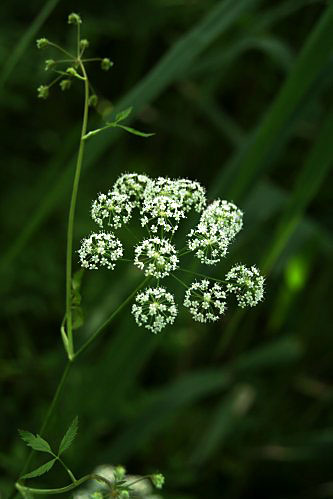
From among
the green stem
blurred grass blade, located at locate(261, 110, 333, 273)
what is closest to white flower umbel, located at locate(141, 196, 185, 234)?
the green stem

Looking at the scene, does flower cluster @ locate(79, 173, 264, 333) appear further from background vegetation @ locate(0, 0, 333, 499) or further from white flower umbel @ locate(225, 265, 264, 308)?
background vegetation @ locate(0, 0, 333, 499)

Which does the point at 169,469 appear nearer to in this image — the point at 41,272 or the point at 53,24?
the point at 41,272

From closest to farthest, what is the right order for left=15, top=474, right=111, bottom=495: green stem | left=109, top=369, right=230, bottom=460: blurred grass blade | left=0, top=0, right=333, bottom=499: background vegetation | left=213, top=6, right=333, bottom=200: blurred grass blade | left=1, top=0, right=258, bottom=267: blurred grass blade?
1. left=15, top=474, right=111, bottom=495: green stem
2. left=213, top=6, right=333, bottom=200: blurred grass blade
3. left=1, top=0, right=258, bottom=267: blurred grass blade
4. left=0, top=0, right=333, bottom=499: background vegetation
5. left=109, top=369, right=230, bottom=460: blurred grass blade

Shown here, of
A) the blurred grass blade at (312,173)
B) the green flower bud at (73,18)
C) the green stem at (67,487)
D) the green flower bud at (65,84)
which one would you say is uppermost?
the blurred grass blade at (312,173)

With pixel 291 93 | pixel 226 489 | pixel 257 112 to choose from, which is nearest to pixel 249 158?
pixel 291 93

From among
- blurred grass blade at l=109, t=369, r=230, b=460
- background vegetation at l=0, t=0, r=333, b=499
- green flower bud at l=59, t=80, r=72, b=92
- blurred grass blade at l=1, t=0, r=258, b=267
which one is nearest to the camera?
green flower bud at l=59, t=80, r=72, b=92

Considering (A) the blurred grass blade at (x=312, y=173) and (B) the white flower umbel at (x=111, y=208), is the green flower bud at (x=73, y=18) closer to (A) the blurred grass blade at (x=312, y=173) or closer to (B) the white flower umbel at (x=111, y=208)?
(B) the white flower umbel at (x=111, y=208)

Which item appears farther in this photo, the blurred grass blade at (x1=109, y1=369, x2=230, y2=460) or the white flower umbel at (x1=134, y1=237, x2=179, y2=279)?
the blurred grass blade at (x1=109, y1=369, x2=230, y2=460)

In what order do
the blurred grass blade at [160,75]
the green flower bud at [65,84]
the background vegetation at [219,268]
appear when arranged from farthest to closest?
1. the background vegetation at [219,268]
2. the blurred grass blade at [160,75]
3. the green flower bud at [65,84]

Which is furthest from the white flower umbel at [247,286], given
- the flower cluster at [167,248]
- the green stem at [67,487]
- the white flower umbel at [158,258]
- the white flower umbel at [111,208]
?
the green stem at [67,487]
